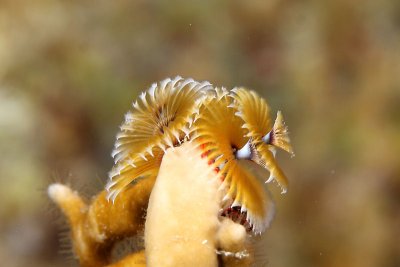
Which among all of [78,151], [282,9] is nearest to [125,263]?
[78,151]

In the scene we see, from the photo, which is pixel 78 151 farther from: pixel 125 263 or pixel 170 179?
pixel 170 179

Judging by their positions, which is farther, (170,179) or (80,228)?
(80,228)

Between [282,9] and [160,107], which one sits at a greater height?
[282,9]

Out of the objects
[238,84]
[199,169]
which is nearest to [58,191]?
[199,169]

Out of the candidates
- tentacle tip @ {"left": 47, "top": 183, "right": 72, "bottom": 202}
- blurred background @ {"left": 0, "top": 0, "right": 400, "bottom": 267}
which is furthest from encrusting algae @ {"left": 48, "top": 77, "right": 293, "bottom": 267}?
blurred background @ {"left": 0, "top": 0, "right": 400, "bottom": 267}

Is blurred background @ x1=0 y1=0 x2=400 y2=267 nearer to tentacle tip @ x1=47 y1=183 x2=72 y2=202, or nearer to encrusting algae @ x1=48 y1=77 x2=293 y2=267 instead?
tentacle tip @ x1=47 y1=183 x2=72 y2=202

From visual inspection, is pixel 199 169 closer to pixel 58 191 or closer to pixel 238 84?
pixel 58 191
